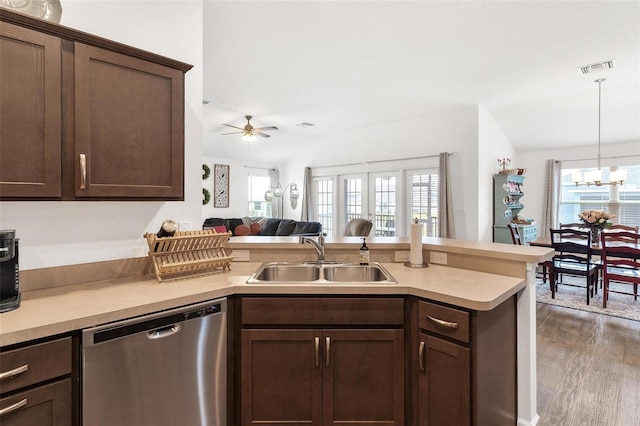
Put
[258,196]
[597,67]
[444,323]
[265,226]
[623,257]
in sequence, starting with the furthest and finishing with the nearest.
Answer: [258,196] → [265,226] → [623,257] → [597,67] → [444,323]

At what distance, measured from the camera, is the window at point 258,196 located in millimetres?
8227

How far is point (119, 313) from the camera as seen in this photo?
1.31m

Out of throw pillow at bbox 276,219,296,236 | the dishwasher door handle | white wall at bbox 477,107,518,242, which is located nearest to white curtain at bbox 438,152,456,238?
white wall at bbox 477,107,518,242

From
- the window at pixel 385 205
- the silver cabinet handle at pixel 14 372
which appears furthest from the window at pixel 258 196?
the silver cabinet handle at pixel 14 372

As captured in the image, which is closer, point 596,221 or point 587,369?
point 587,369

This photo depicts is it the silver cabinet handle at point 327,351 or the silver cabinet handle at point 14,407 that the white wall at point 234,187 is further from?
the silver cabinet handle at point 14,407

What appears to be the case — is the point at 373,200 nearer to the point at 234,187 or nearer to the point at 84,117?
the point at 234,187

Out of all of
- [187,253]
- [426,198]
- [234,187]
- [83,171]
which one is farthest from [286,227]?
[83,171]

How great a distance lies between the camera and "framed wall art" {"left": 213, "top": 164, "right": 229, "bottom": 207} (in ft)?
24.3

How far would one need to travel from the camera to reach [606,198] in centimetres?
582

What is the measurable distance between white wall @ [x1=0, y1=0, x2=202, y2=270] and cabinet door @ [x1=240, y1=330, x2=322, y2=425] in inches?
37.3

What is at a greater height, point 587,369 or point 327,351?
point 327,351

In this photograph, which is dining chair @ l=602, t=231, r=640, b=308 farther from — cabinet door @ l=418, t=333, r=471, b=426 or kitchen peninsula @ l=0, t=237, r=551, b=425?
cabinet door @ l=418, t=333, r=471, b=426

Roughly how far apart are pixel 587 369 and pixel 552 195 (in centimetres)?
447
